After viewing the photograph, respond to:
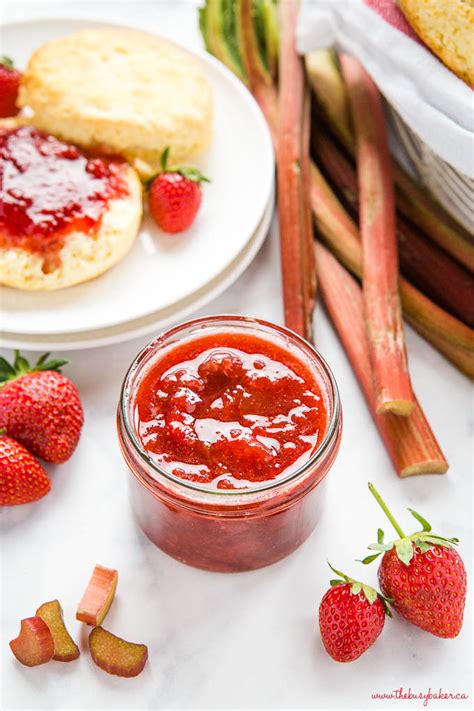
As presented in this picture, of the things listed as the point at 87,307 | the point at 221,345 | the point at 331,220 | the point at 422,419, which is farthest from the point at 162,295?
the point at 422,419

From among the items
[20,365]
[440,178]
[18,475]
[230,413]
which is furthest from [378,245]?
[18,475]

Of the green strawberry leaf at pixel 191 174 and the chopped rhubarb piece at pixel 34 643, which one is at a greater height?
the green strawberry leaf at pixel 191 174

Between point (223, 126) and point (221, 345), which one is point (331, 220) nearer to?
point (223, 126)

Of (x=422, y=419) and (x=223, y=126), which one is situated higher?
(x=223, y=126)

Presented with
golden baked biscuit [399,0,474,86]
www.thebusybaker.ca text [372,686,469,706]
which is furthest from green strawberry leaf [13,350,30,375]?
golden baked biscuit [399,0,474,86]

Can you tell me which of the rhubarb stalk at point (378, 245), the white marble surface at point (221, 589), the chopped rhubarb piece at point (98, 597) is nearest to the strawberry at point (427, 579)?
the white marble surface at point (221, 589)

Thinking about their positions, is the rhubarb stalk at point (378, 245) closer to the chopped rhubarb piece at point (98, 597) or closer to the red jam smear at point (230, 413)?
the red jam smear at point (230, 413)
